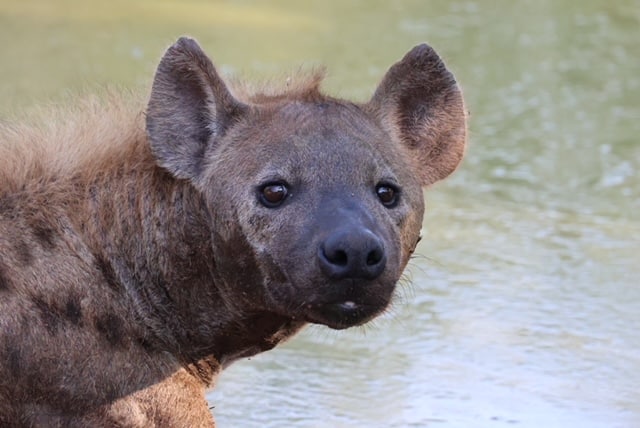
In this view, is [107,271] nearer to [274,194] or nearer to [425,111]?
[274,194]

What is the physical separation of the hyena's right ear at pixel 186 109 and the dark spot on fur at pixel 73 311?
42 centimetres

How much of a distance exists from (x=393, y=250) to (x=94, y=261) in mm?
761

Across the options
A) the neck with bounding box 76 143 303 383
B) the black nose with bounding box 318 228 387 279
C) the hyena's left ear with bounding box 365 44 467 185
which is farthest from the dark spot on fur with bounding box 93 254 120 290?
the hyena's left ear with bounding box 365 44 467 185

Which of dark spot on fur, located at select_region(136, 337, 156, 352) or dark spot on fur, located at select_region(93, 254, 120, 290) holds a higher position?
dark spot on fur, located at select_region(93, 254, 120, 290)

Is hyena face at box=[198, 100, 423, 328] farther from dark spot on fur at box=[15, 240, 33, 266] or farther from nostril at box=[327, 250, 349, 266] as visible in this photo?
dark spot on fur at box=[15, 240, 33, 266]

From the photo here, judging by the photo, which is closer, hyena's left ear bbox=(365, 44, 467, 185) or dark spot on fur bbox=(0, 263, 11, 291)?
dark spot on fur bbox=(0, 263, 11, 291)

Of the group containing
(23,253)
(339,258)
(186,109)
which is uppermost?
(186,109)

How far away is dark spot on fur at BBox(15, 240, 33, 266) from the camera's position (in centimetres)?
347

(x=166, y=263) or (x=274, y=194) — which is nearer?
(x=274, y=194)

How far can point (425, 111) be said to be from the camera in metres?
3.98

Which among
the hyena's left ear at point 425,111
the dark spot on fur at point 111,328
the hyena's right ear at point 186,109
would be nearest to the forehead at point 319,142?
the hyena's right ear at point 186,109

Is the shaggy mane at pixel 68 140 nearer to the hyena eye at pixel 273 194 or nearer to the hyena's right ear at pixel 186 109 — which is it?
the hyena's right ear at pixel 186 109

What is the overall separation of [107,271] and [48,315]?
22 centimetres

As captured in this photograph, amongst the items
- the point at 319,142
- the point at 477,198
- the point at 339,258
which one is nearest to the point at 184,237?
the point at 319,142
